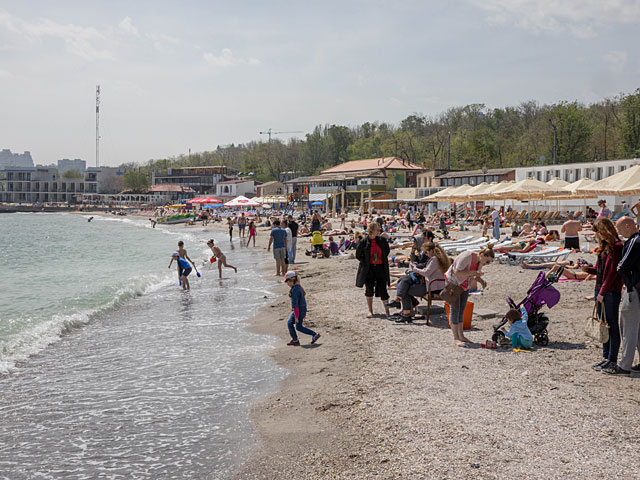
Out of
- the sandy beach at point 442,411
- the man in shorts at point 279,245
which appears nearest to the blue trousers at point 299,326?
the sandy beach at point 442,411

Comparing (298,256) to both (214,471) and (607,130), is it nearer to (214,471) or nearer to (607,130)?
(214,471)

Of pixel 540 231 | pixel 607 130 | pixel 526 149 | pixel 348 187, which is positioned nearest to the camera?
pixel 540 231

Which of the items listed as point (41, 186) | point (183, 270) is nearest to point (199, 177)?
point (41, 186)

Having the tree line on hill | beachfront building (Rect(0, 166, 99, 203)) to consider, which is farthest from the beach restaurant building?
beachfront building (Rect(0, 166, 99, 203))

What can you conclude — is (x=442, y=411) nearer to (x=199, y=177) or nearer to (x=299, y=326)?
(x=299, y=326)

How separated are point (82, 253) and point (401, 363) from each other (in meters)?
29.2

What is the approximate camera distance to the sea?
16.5 feet

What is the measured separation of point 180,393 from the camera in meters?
6.71

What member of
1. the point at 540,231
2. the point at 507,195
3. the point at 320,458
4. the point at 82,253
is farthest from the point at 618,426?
the point at 82,253

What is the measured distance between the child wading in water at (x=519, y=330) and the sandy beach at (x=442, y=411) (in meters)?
0.18

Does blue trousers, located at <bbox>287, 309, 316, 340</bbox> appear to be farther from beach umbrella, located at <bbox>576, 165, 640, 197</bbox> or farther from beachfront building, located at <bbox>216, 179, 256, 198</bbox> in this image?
beachfront building, located at <bbox>216, 179, 256, 198</bbox>

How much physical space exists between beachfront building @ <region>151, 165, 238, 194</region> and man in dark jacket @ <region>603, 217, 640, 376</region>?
118 meters

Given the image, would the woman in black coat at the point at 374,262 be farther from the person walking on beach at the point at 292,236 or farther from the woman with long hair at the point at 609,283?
the person walking on beach at the point at 292,236

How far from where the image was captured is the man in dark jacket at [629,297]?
212 inches
